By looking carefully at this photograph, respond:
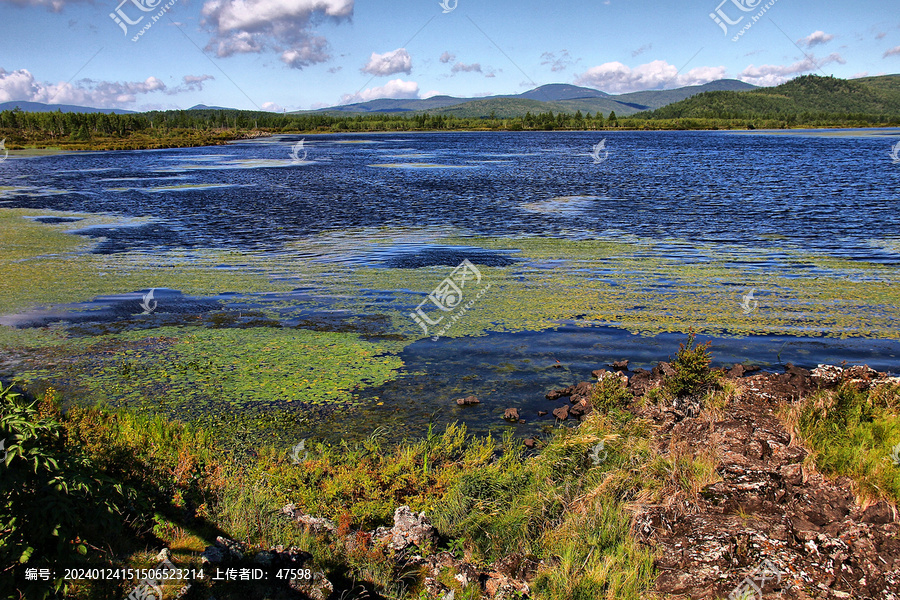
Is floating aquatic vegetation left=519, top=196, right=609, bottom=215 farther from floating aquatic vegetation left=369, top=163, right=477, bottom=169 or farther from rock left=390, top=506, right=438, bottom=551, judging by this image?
rock left=390, top=506, right=438, bottom=551

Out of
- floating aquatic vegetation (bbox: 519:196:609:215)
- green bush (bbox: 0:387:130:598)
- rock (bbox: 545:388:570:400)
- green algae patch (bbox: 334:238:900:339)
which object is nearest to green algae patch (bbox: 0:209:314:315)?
green algae patch (bbox: 334:238:900:339)

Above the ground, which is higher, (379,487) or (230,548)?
(230,548)

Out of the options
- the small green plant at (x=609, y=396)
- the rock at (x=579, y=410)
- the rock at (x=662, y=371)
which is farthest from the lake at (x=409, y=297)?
the rock at (x=662, y=371)

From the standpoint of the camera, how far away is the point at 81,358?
12.1m

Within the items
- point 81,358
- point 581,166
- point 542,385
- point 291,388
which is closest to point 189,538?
point 291,388

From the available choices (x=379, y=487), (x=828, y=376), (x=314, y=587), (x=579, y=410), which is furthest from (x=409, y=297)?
(x=314, y=587)

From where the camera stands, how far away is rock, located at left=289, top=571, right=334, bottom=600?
222 inches

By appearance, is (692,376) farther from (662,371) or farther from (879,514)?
(879,514)

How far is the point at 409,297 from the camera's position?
1653 centimetres

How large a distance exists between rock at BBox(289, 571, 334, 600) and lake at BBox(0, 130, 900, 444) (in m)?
3.74

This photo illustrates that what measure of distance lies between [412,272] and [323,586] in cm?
1419

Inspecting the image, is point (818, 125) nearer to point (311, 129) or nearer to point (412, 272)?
point (311, 129)

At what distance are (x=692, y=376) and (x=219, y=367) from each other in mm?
8772

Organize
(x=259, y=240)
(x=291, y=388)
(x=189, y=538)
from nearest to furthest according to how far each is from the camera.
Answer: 1. (x=189, y=538)
2. (x=291, y=388)
3. (x=259, y=240)
